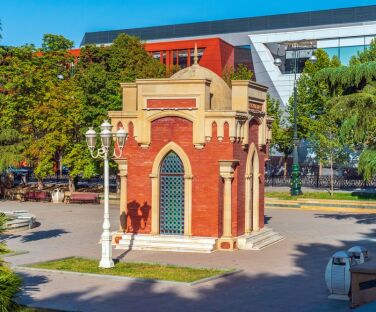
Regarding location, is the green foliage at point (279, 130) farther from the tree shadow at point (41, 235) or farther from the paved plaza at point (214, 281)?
the tree shadow at point (41, 235)

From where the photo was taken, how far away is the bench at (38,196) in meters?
40.2

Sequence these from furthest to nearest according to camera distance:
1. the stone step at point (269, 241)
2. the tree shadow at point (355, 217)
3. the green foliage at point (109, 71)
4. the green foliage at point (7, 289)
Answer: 1. the green foliage at point (109, 71)
2. the tree shadow at point (355, 217)
3. the stone step at point (269, 241)
4. the green foliage at point (7, 289)

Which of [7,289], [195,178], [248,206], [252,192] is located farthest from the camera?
[252,192]

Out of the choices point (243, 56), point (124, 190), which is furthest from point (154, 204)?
point (243, 56)

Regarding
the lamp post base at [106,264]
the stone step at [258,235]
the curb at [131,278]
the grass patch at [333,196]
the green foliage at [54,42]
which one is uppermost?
the green foliage at [54,42]

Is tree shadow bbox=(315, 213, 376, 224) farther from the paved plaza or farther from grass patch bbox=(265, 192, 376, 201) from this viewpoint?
grass patch bbox=(265, 192, 376, 201)

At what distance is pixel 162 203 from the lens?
21719mm

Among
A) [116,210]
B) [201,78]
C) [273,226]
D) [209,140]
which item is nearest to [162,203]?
[209,140]

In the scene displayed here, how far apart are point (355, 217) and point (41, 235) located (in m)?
14.8

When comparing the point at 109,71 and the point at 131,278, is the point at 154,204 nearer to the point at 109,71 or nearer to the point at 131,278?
the point at 131,278

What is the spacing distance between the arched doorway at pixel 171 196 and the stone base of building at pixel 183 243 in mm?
395

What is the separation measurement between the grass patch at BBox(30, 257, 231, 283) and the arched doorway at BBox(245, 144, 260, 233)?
521 cm

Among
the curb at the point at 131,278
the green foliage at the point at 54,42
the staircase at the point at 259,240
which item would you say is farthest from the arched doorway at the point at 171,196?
the green foliage at the point at 54,42

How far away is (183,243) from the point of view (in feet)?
68.6
